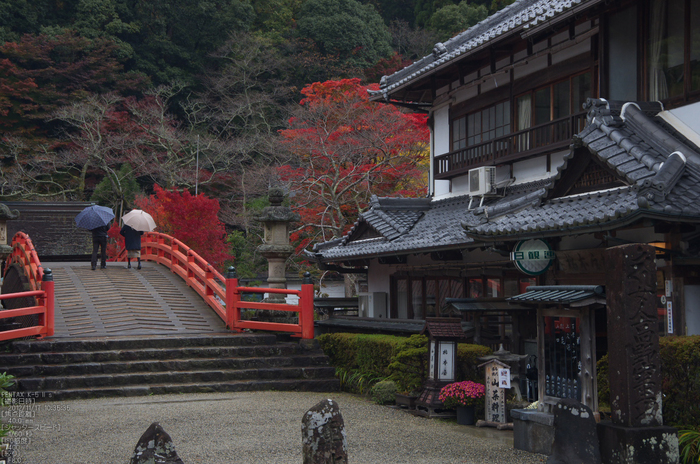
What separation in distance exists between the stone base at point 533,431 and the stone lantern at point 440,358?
228cm

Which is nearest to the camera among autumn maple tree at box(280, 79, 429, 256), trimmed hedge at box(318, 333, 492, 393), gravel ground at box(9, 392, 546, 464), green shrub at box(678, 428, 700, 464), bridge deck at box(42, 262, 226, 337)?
green shrub at box(678, 428, 700, 464)

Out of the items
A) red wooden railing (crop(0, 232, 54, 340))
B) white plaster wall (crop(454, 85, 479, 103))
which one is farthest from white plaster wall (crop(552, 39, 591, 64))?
red wooden railing (crop(0, 232, 54, 340))

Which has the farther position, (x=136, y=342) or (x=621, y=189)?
(x=136, y=342)

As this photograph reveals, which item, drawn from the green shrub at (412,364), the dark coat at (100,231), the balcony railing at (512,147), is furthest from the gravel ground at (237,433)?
the dark coat at (100,231)

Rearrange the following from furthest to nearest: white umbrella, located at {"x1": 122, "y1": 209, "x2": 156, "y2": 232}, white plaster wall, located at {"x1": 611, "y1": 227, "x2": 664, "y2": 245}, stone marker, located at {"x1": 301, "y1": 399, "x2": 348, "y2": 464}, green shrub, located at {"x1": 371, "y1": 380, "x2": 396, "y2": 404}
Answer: white umbrella, located at {"x1": 122, "y1": 209, "x2": 156, "y2": 232}
green shrub, located at {"x1": 371, "y1": 380, "x2": 396, "y2": 404}
white plaster wall, located at {"x1": 611, "y1": 227, "x2": 664, "y2": 245}
stone marker, located at {"x1": 301, "y1": 399, "x2": 348, "y2": 464}

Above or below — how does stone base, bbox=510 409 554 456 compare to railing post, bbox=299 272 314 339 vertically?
below

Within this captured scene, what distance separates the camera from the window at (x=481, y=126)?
589 inches

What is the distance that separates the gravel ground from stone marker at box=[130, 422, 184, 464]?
3264 millimetres

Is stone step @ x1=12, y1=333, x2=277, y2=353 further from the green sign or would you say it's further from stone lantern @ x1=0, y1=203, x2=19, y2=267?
the green sign

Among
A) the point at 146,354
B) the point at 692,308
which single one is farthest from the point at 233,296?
the point at 692,308

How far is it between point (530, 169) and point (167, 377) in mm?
8693

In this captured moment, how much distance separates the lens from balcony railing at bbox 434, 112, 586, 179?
12485 mm

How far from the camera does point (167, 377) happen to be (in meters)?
13.5

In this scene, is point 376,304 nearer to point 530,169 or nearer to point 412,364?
point 530,169
